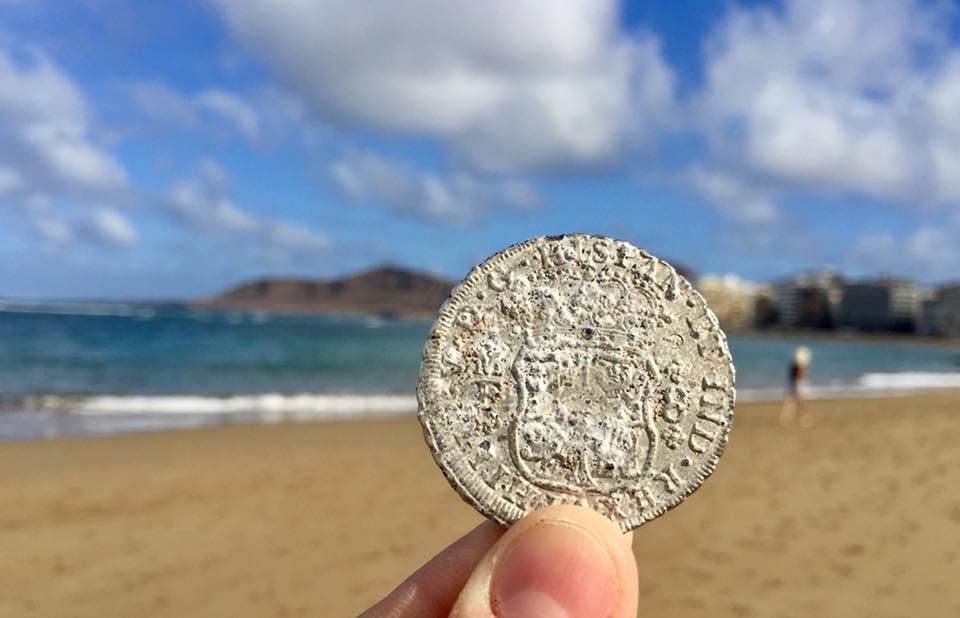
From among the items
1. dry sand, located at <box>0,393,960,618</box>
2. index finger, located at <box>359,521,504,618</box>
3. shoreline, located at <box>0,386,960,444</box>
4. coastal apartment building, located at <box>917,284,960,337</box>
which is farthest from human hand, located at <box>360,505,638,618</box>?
coastal apartment building, located at <box>917,284,960,337</box>

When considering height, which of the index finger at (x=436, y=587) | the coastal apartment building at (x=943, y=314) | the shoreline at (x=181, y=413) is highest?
the coastal apartment building at (x=943, y=314)

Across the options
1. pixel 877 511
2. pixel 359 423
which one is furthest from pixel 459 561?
pixel 359 423

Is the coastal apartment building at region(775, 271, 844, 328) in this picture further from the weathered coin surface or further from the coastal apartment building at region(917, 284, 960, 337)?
the weathered coin surface

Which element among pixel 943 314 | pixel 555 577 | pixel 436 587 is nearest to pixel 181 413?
pixel 436 587

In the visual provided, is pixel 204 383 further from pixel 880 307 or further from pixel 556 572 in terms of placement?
pixel 880 307

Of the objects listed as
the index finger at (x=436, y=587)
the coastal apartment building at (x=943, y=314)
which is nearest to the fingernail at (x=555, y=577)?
the index finger at (x=436, y=587)

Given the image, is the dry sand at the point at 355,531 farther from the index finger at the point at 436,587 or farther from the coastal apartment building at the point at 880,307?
the coastal apartment building at the point at 880,307

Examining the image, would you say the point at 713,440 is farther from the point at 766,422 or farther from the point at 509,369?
the point at 766,422
